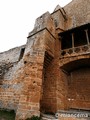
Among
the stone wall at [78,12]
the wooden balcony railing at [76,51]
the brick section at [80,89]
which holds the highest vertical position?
the stone wall at [78,12]

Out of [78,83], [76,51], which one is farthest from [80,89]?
[76,51]

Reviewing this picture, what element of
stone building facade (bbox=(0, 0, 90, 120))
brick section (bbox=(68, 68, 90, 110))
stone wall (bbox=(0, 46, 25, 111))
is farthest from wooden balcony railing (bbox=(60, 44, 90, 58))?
stone wall (bbox=(0, 46, 25, 111))

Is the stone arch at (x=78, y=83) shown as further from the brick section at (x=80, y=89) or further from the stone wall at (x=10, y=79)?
the stone wall at (x=10, y=79)

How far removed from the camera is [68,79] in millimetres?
11219

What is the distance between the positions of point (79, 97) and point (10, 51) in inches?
382

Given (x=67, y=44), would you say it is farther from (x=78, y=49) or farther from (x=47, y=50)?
(x=47, y=50)

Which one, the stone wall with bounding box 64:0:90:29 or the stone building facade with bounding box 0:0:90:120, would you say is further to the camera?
the stone wall with bounding box 64:0:90:29

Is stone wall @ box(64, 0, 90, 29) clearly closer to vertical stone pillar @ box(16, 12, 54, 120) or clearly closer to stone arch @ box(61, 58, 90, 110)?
vertical stone pillar @ box(16, 12, 54, 120)

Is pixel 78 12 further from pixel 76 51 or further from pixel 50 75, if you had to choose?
pixel 50 75

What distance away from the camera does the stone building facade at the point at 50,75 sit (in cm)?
839

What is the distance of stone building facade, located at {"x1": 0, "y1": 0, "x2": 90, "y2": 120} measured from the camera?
8.39 m

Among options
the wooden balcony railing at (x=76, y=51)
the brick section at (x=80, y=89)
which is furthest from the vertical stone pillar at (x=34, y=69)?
the brick section at (x=80, y=89)

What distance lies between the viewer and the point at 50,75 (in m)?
10.6

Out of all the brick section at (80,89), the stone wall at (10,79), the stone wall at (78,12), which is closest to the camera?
the brick section at (80,89)
